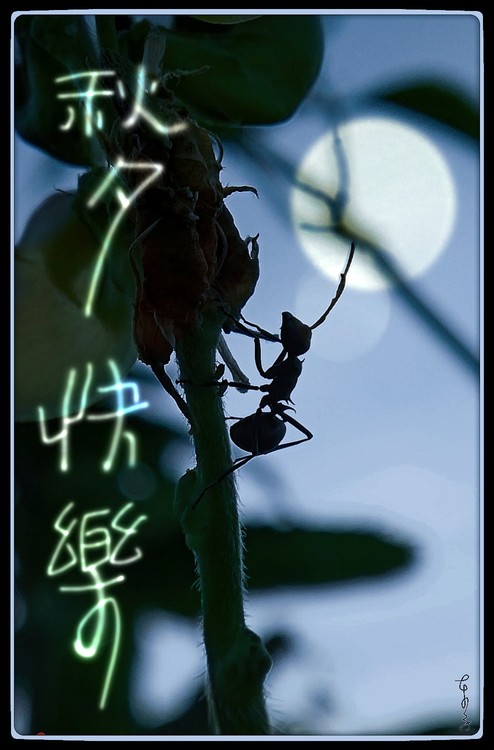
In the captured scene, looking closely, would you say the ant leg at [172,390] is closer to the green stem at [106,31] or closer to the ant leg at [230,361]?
the ant leg at [230,361]

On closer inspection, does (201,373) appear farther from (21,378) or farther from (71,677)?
(71,677)

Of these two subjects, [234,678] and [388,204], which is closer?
[234,678]

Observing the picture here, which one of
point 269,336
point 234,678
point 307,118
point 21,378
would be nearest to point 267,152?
point 307,118

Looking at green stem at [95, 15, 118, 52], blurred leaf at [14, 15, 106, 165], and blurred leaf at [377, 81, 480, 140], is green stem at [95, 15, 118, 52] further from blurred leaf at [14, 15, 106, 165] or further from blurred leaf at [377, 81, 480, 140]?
blurred leaf at [377, 81, 480, 140]

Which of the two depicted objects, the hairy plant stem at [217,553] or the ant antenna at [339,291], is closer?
the hairy plant stem at [217,553]

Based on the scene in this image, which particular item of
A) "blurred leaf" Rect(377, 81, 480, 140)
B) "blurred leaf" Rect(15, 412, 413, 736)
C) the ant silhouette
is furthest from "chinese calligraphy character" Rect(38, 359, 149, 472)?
"blurred leaf" Rect(377, 81, 480, 140)

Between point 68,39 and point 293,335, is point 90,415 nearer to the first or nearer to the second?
point 293,335

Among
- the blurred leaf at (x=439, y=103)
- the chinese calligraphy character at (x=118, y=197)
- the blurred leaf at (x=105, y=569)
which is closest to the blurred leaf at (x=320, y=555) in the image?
the blurred leaf at (x=105, y=569)
